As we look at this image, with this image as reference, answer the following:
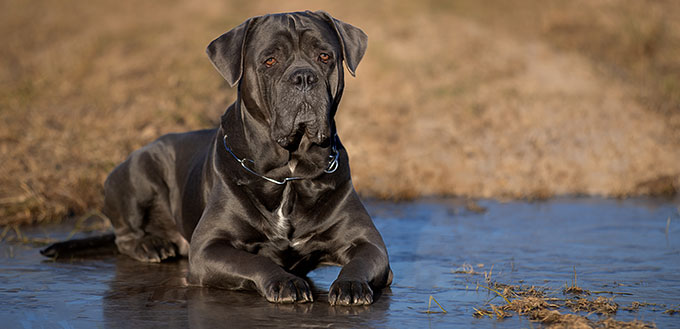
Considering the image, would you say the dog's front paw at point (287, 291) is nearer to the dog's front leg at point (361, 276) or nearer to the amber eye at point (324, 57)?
the dog's front leg at point (361, 276)

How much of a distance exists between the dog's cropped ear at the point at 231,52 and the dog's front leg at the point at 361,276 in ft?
4.40

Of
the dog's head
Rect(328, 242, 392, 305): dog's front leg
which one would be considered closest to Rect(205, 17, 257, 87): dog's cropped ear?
the dog's head

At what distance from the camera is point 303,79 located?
492cm

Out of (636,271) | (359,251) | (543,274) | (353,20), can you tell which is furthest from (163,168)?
(353,20)

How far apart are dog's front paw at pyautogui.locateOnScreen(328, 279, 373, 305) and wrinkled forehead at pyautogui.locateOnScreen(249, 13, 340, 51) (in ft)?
5.11

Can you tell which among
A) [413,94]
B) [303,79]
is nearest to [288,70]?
[303,79]

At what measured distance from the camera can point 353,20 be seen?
1542 centimetres

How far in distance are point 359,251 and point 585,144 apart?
6.23 m

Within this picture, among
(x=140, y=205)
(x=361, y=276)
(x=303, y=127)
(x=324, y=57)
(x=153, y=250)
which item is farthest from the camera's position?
(x=140, y=205)

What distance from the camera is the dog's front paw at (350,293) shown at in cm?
437

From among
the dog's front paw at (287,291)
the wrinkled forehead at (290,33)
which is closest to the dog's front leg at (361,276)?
the dog's front paw at (287,291)

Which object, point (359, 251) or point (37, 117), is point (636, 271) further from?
point (37, 117)

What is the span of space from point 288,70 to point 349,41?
0.65 metres

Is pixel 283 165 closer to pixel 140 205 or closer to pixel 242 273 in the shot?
pixel 242 273
